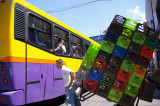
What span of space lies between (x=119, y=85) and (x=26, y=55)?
2.79 meters

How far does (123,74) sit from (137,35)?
3.39 ft

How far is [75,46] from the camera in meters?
8.14

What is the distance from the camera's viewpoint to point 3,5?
4.67 m

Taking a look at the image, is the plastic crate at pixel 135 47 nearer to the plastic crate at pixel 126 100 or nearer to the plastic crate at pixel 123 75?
the plastic crate at pixel 123 75

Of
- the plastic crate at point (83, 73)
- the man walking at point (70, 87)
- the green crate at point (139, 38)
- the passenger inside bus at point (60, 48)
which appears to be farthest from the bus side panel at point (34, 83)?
the green crate at point (139, 38)

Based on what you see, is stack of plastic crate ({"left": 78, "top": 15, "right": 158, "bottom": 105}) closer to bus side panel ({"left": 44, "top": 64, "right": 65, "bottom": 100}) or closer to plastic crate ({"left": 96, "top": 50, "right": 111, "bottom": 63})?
plastic crate ({"left": 96, "top": 50, "right": 111, "bottom": 63})

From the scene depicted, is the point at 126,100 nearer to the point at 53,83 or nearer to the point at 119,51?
the point at 119,51

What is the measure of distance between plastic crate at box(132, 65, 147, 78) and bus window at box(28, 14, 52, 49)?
3.19 metres

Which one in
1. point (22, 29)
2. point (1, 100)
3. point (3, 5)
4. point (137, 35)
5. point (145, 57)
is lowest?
point (1, 100)

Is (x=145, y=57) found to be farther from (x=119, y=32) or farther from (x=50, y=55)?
(x=50, y=55)

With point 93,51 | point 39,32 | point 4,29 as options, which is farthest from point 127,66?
point 4,29

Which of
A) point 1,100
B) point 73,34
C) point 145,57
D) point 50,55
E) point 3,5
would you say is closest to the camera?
point 145,57

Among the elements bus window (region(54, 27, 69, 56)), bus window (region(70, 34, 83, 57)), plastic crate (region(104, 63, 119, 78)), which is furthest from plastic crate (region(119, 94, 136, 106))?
bus window (region(70, 34, 83, 57))

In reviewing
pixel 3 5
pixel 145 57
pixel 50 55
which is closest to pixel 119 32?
pixel 145 57
